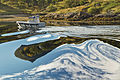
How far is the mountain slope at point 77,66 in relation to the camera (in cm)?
1038

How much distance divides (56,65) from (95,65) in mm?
4224

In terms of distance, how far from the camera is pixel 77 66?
39.8 ft

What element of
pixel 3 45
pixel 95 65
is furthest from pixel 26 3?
pixel 95 65

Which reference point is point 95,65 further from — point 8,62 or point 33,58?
point 8,62

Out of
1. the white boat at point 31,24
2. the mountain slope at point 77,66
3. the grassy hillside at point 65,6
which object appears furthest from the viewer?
the grassy hillside at point 65,6

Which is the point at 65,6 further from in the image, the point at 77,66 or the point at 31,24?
the point at 77,66

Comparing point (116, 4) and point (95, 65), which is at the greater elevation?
point (116, 4)

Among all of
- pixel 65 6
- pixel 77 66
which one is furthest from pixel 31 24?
pixel 65 6

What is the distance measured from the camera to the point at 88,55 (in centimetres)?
1504

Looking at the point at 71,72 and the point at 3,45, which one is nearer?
the point at 71,72

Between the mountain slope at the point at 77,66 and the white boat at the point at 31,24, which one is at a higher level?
the white boat at the point at 31,24

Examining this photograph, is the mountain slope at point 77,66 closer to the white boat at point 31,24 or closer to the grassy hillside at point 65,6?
the white boat at point 31,24

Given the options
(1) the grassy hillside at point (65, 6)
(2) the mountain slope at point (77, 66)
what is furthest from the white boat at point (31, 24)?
(1) the grassy hillside at point (65, 6)

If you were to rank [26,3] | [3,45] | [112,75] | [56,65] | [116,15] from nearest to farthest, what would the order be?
1. [112,75]
2. [56,65]
3. [3,45]
4. [116,15]
5. [26,3]
